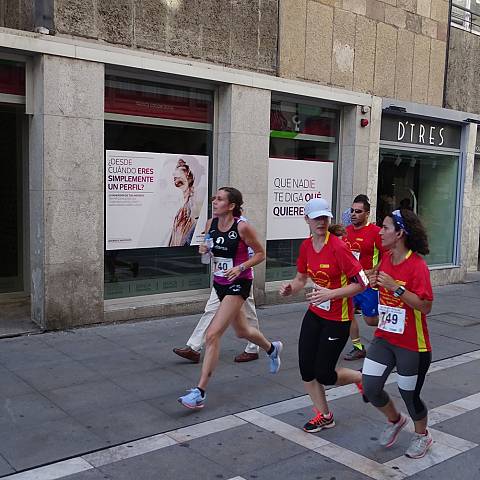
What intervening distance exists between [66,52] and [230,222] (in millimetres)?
3098

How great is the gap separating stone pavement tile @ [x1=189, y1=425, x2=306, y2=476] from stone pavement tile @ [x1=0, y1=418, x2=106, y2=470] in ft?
2.42

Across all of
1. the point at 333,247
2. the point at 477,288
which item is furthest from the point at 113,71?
the point at 477,288

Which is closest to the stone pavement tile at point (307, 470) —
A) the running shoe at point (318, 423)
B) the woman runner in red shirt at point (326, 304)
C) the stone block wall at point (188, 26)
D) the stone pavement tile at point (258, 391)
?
the running shoe at point (318, 423)

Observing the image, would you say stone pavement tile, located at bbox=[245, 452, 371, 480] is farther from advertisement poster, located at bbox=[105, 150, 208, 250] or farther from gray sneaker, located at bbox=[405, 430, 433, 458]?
advertisement poster, located at bbox=[105, 150, 208, 250]

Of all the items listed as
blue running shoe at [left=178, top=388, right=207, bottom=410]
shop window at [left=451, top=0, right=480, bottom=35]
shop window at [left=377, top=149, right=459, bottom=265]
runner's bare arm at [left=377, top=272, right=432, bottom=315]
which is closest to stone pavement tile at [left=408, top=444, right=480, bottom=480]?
runner's bare arm at [left=377, top=272, right=432, bottom=315]

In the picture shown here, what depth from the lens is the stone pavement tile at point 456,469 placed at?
3.96 metres

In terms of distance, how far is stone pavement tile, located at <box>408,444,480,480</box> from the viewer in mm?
3955

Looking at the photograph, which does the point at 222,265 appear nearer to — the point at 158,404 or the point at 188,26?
the point at 158,404

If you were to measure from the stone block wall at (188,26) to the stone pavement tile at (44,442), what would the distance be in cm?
459

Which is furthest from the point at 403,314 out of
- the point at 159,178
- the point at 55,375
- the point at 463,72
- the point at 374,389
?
the point at 463,72

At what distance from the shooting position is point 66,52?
6.97 m

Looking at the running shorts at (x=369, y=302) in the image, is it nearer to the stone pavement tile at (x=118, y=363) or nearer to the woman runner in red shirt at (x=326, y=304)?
the woman runner in red shirt at (x=326, y=304)

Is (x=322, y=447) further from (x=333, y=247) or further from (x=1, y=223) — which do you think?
(x=1, y=223)

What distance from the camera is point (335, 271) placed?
4.36 meters
